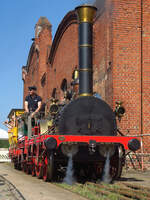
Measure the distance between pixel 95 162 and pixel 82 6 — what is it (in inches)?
137

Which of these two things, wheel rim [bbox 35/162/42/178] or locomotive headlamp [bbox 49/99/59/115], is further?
locomotive headlamp [bbox 49/99/59/115]

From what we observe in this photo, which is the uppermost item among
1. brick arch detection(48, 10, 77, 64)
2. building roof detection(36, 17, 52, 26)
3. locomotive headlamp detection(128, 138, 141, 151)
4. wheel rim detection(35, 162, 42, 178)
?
building roof detection(36, 17, 52, 26)

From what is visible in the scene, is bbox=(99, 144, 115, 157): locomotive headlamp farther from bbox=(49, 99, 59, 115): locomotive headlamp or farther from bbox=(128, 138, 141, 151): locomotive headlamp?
bbox=(49, 99, 59, 115): locomotive headlamp

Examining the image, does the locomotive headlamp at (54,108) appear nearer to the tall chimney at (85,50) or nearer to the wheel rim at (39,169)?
the tall chimney at (85,50)

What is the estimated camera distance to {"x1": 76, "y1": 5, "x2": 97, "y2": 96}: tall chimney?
8297 mm

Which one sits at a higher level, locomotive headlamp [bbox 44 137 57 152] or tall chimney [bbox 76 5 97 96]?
tall chimney [bbox 76 5 97 96]

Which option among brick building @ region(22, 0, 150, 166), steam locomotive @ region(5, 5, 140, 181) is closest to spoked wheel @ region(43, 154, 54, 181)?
steam locomotive @ region(5, 5, 140, 181)

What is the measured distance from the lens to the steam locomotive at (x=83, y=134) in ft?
24.8

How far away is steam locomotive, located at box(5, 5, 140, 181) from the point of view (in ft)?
24.8

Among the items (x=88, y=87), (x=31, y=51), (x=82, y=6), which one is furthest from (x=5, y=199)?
(x=31, y=51)

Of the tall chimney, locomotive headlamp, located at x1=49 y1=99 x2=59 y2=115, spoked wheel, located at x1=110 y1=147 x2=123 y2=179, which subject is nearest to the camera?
spoked wheel, located at x1=110 y1=147 x2=123 y2=179

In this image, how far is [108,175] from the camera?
26.8 feet

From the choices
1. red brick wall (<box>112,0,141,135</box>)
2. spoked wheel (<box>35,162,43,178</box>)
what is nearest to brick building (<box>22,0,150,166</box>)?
red brick wall (<box>112,0,141,135</box>)

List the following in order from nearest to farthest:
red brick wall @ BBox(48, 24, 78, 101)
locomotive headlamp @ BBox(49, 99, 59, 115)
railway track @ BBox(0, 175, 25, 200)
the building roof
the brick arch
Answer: railway track @ BBox(0, 175, 25, 200), locomotive headlamp @ BBox(49, 99, 59, 115), the brick arch, red brick wall @ BBox(48, 24, 78, 101), the building roof
